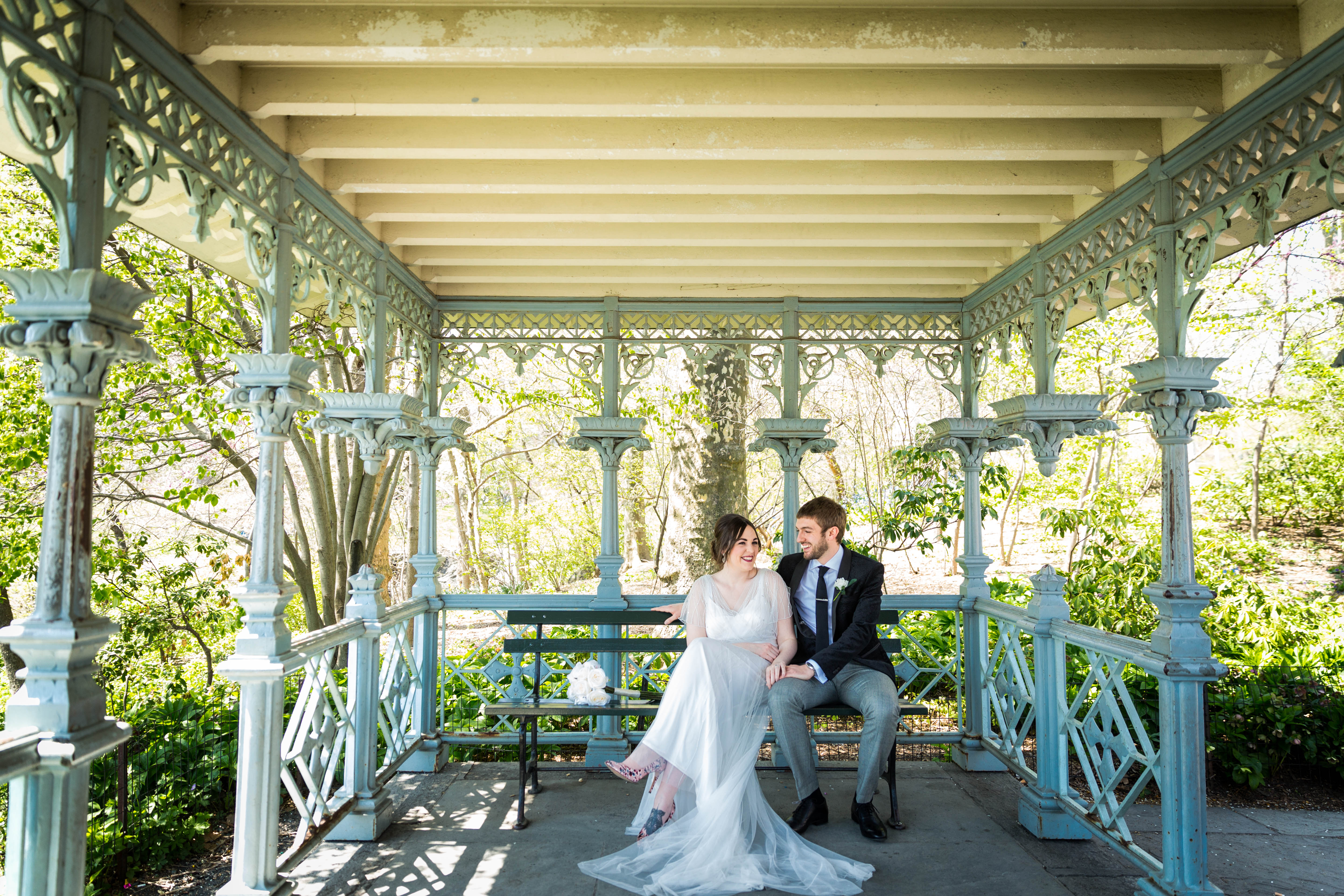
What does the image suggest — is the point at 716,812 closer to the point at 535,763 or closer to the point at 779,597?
the point at 779,597

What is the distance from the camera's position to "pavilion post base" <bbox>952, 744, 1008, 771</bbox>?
5777mm

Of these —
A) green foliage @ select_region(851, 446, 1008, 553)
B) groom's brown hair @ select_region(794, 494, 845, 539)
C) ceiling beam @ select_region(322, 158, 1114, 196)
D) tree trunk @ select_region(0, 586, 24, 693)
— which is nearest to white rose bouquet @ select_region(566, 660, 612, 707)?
groom's brown hair @ select_region(794, 494, 845, 539)

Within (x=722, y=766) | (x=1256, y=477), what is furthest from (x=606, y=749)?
(x=1256, y=477)

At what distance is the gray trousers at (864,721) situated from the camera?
14.5 feet

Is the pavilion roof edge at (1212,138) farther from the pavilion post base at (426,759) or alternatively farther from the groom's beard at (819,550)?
the pavilion post base at (426,759)

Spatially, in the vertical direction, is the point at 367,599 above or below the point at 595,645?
above

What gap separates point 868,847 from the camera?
436 centimetres

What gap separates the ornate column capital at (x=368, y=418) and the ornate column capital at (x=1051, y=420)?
3.80 metres

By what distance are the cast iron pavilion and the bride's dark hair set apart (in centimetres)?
115

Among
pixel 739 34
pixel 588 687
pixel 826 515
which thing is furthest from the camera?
pixel 588 687

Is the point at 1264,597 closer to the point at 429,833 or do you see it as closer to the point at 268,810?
the point at 429,833

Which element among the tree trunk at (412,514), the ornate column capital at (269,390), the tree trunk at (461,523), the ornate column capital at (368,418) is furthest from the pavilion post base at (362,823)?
the tree trunk at (461,523)

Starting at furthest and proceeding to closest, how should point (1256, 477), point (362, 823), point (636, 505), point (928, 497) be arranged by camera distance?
point (636, 505) < point (1256, 477) < point (928, 497) < point (362, 823)

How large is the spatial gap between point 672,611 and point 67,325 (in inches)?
141
